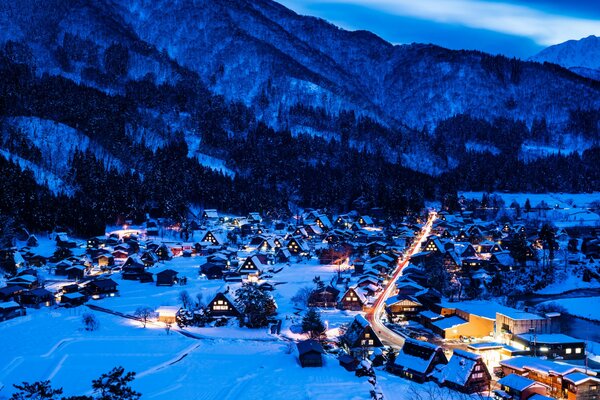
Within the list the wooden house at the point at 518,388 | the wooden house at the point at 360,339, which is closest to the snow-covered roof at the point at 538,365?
the wooden house at the point at 518,388

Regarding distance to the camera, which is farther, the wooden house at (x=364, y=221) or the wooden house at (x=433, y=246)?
the wooden house at (x=364, y=221)

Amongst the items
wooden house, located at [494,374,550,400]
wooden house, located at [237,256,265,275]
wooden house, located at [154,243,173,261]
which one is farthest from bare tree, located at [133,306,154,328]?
wooden house, located at [494,374,550,400]

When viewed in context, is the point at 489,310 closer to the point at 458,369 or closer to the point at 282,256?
the point at 458,369

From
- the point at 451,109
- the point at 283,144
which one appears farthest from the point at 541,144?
the point at 283,144

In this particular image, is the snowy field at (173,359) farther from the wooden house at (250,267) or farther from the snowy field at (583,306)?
the snowy field at (583,306)

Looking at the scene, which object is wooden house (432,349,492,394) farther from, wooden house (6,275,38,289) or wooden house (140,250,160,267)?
wooden house (140,250,160,267)
